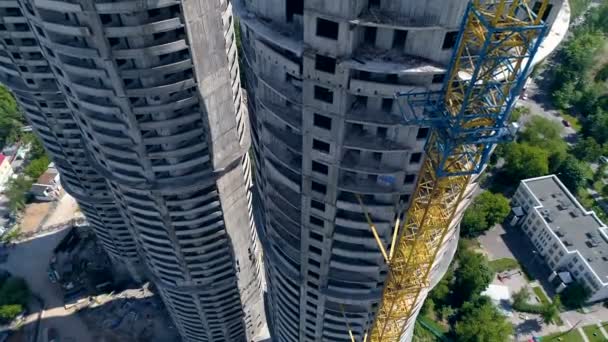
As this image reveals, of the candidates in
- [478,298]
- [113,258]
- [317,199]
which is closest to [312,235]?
[317,199]

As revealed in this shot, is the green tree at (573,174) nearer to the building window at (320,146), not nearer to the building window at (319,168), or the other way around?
the building window at (319,168)

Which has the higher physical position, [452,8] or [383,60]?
[452,8]

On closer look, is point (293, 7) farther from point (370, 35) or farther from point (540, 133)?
point (540, 133)

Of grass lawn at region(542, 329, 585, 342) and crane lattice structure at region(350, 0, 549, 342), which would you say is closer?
crane lattice structure at region(350, 0, 549, 342)

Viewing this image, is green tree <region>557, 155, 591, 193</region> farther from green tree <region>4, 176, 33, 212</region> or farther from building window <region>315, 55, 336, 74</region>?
green tree <region>4, 176, 33, 212</region>

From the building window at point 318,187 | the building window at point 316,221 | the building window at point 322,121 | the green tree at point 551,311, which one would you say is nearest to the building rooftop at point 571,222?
the green tree at point 551,311

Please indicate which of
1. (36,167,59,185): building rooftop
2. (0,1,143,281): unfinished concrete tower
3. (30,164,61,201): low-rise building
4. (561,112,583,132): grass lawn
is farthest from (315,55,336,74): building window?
(561,112,583,132): grass lawn

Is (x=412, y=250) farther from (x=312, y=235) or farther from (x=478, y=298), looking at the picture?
(x=478, y=298)

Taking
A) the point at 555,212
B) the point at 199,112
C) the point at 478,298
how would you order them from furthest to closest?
the point at 555,212
the point at 478,298
the point at 199,112
